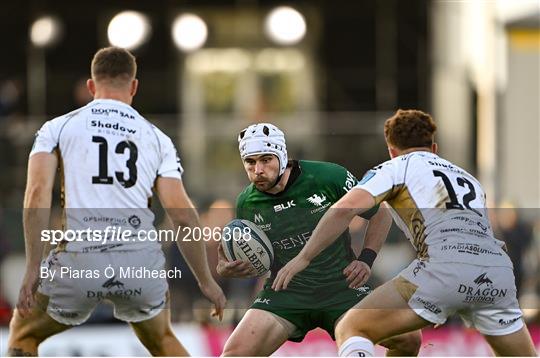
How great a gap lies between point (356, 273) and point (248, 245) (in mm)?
646

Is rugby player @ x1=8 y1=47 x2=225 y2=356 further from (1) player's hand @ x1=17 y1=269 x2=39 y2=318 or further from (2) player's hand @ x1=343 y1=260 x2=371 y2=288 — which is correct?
(2) player's hand @ x1=343 y1=260 x2=371 y2=288

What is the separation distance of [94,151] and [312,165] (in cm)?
130

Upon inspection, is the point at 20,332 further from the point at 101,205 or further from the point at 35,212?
the point at 101,205

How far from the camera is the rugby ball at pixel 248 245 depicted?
25.6ft

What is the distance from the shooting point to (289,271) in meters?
7.59

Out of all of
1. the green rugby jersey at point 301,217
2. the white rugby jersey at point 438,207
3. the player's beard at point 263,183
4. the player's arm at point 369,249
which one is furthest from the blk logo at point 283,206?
the white rugby jersey at point 438,207

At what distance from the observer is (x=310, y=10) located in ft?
60.1

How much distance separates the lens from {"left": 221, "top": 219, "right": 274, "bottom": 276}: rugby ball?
780 centimetres

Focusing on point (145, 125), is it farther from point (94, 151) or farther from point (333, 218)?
point (333, 218)

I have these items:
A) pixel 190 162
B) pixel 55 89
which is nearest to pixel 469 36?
pixel 190 162

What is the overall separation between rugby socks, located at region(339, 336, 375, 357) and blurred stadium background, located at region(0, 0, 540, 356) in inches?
350

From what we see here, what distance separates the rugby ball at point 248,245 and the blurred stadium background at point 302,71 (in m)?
8.33

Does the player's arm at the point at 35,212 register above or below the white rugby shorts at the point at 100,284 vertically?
above

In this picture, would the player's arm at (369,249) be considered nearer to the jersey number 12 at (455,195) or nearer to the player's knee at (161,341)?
the jersey number 12 at (455,195)
